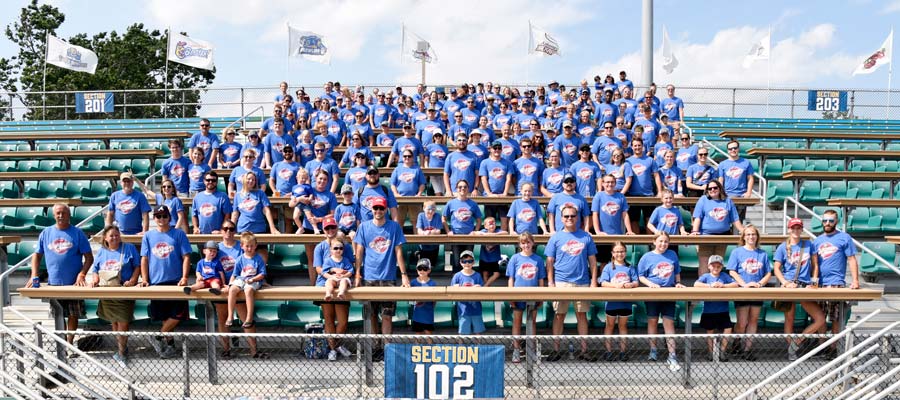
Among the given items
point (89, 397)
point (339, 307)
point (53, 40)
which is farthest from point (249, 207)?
point (53, 40)

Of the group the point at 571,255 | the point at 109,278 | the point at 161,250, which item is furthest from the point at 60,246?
the point at 571,255

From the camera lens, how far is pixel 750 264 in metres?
6.59

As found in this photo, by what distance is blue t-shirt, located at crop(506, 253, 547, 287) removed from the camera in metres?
6.39

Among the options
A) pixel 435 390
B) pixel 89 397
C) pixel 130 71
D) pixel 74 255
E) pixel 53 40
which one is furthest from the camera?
pixel 130 71

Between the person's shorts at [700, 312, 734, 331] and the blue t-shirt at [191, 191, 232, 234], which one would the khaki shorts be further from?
the blue t-shirt at [191, 191, 232, 234]

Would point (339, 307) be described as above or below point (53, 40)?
below

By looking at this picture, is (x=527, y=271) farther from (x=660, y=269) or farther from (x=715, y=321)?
(x=715, y=321)

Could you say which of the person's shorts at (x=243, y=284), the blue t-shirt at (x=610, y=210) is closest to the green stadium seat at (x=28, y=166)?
the person's shorts at (x=243, y=284)

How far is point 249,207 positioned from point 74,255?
189 cm

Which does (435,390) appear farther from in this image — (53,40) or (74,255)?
(53,40)

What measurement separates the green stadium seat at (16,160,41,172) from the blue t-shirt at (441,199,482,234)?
9.41 metres

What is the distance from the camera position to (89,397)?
18.2 feet

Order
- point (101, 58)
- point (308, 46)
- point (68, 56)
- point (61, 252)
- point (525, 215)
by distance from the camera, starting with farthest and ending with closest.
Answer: point (101, 58)
point (68, 56)
point (308, 46)
point (525, 215)
point (61, 252)

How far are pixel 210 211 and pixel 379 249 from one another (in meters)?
2.45
